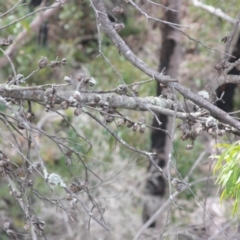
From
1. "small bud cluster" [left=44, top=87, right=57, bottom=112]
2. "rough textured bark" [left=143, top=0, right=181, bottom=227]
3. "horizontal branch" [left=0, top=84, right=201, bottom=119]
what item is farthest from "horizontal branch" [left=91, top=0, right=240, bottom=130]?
"rough textured bark" [left=143, top=0, right=181, bottom=227]

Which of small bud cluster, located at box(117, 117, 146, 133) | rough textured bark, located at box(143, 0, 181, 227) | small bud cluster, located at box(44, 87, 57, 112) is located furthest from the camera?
rough textured bark, located at box(143, 0, 181, 227)

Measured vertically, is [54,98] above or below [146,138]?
above

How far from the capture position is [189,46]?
6.52 metres

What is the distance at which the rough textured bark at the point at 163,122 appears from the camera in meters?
4.24

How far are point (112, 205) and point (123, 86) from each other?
3.14 meters

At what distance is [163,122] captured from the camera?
14.9ft

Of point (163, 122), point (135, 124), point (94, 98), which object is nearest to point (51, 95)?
point (94, 98)

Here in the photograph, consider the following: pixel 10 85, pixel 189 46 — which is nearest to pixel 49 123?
pixel 189 46

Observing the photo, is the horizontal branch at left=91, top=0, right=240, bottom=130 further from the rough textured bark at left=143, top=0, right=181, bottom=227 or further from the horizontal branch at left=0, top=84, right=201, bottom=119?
the rough textured bark at left=143, top=0, right=181, bottom=227

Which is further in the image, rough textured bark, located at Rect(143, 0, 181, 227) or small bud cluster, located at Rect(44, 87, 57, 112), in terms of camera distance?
rough textured bark, located at Rect(143, 0, 181, 227)

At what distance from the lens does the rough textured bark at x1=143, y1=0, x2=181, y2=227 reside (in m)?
4.24

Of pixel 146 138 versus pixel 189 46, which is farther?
pixel 189 46

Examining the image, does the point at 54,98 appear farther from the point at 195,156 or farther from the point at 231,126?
the point at 195,156

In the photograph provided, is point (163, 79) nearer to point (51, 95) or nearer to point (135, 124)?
point (135, 124)
